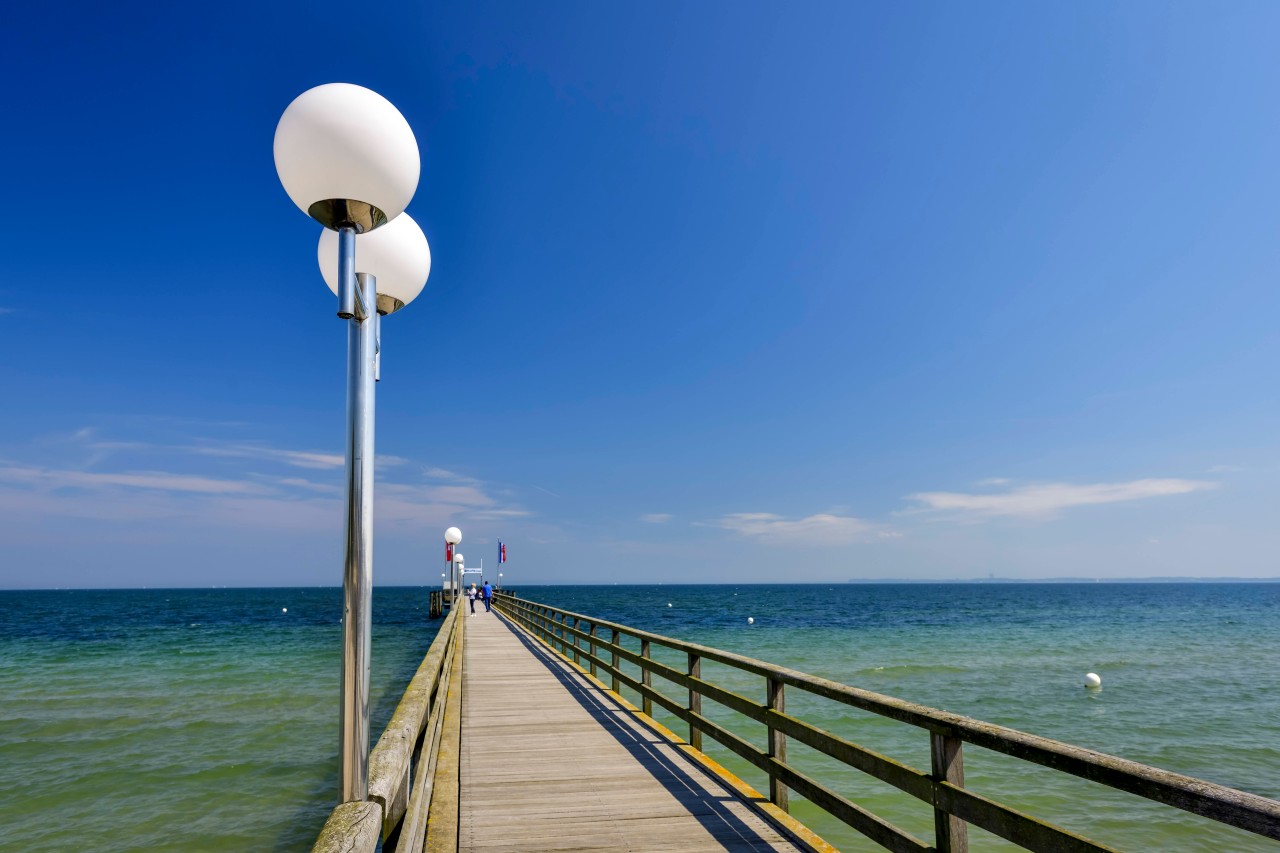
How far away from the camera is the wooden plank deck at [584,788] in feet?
13.6

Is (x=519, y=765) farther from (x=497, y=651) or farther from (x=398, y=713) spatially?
(x=497, y=651)

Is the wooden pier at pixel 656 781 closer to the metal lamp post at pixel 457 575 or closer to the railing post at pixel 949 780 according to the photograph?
the railing post at pixel 949 780

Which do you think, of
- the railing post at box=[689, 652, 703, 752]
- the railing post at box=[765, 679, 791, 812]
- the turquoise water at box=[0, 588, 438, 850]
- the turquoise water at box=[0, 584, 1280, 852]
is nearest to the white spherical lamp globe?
the railing post at box=[765, 679, 791, 812]

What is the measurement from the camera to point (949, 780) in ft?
10.3

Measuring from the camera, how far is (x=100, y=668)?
24047mm

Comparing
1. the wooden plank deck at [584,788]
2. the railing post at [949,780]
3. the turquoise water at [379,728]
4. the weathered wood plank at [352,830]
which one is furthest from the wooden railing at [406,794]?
the turquoise water at [379,728]

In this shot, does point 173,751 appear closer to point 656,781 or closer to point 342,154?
point 656,781

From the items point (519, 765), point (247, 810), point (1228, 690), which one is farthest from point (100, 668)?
point (1228, 690)

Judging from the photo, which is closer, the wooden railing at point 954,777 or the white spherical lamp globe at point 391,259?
the wooden railing at point 954,777

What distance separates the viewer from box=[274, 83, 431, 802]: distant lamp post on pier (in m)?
2.34

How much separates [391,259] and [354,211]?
1.93ft

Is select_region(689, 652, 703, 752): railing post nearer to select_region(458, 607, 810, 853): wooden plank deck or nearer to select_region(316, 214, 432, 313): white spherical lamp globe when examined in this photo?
select_region(458, 607, 810, 853): wooden plank deck

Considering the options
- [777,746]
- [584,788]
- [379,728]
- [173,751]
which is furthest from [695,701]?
[173,751]

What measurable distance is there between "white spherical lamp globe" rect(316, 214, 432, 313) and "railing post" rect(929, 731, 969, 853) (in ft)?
10.1
